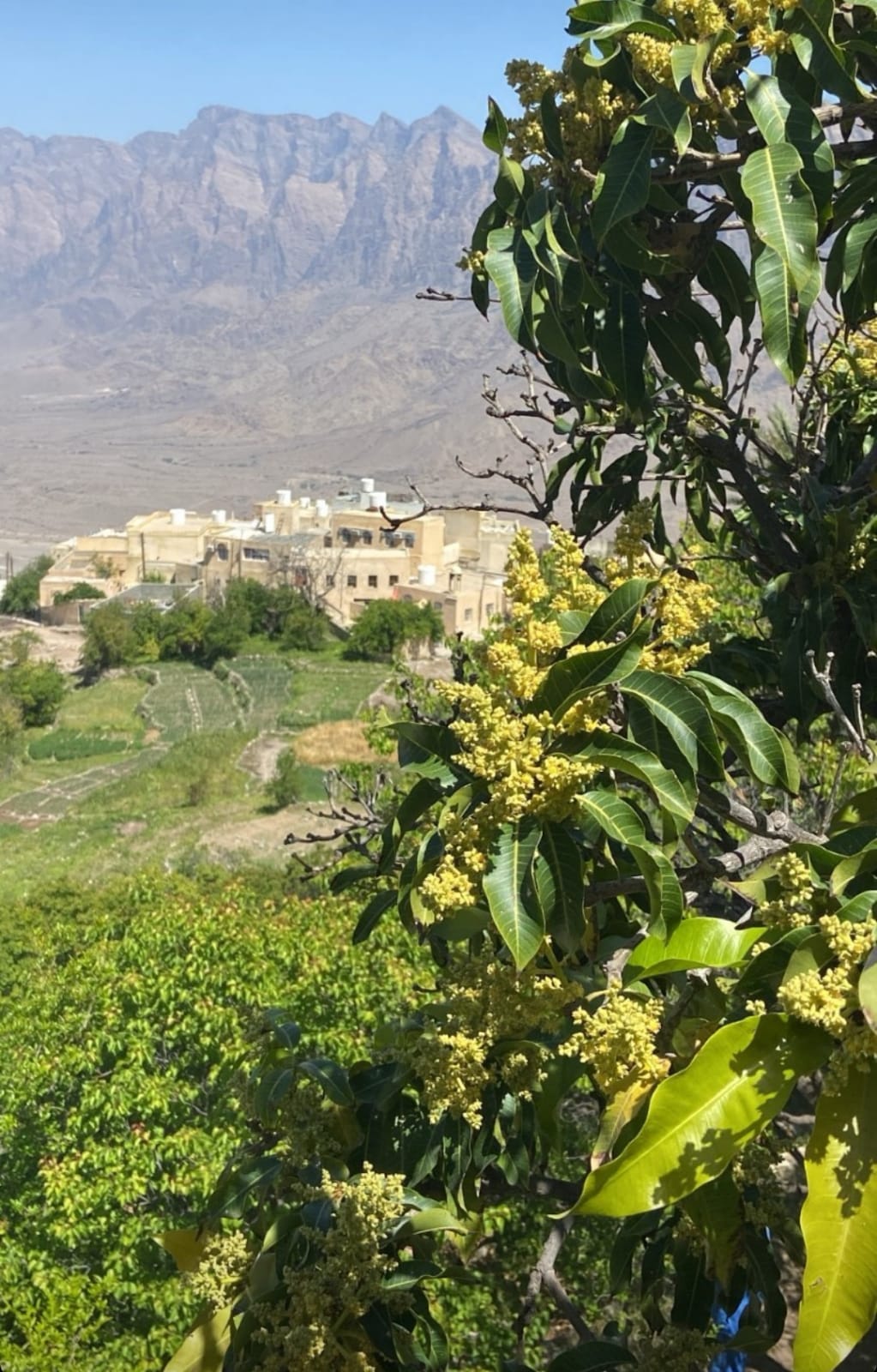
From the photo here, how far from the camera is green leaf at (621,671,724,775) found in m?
2.09

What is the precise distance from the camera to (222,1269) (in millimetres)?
2652

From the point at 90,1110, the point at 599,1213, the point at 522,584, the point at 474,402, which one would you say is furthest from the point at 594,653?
the point at 474,402

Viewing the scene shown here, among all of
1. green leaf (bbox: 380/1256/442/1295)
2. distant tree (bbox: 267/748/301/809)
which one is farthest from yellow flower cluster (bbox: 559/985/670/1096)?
distant tree (bbox: 267/748/301/809)

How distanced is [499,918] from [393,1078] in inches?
37.9

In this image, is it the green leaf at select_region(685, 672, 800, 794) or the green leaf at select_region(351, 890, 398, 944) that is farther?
the green leaf at select_region(351, 890, 398, 944)

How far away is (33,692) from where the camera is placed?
39406 mm

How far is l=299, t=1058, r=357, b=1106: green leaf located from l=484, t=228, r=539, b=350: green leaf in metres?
1.72

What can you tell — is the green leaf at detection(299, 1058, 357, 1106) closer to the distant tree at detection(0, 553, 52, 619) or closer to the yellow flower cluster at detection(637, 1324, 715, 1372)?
the yellow flower cluster at detection(637, 1324, 715, 1372)

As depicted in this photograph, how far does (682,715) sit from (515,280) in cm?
102

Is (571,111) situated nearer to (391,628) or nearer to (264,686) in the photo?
(264,686)

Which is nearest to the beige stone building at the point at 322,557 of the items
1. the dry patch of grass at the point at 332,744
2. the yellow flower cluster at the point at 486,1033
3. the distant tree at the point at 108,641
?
the distant tree at the point at 108,641

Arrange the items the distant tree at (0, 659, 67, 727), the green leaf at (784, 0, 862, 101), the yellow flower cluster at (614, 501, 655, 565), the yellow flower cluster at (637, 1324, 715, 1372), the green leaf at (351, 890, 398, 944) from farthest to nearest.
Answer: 1. the distant tree at (0, 659, 67, 727)
2. the green leaf at (351, 890, 398, 944)
3. the yellow flower cluster at (637, 1324, 715, 1372)
4. the yellow flower cluster at (614, 501, 655, 565)
5. the green leaf at (784, 0, 862, 101)

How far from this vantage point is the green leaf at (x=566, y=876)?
6.86 ft

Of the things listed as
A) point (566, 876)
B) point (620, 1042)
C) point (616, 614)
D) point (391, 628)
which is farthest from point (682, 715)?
point (391, 628)
